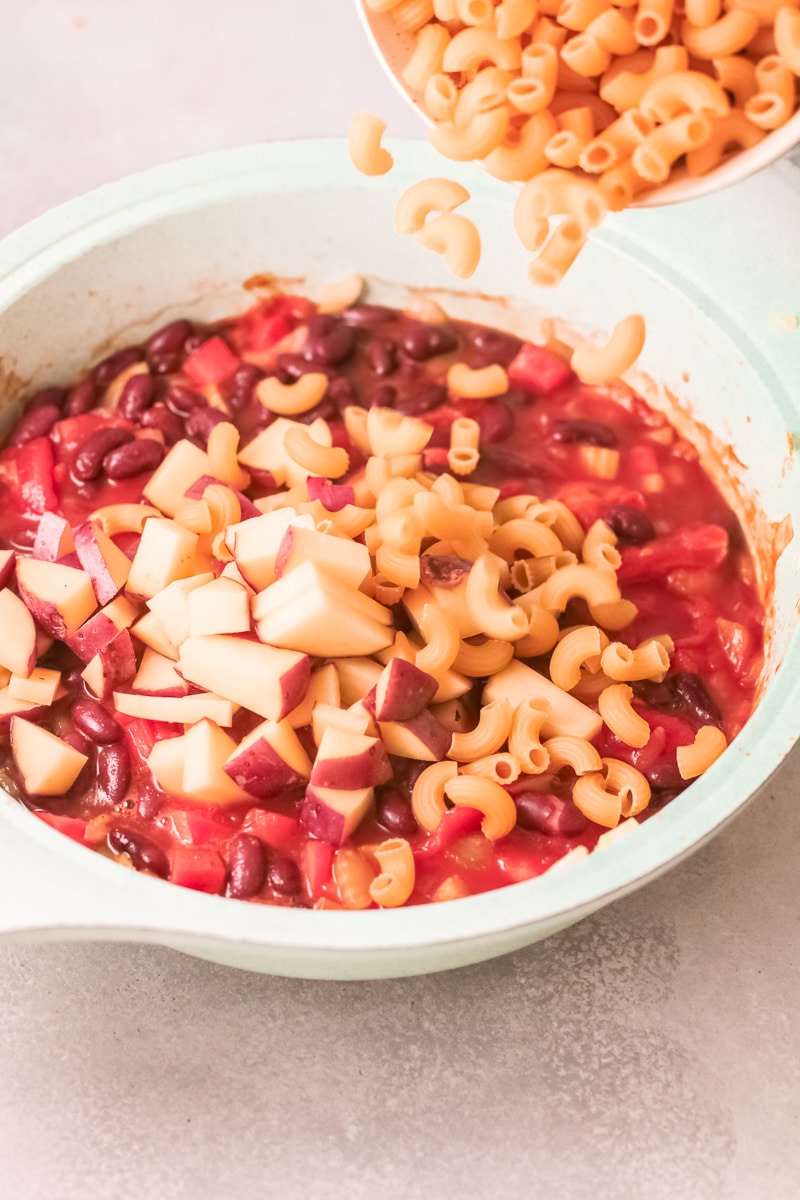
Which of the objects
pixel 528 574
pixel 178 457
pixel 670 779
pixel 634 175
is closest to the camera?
pixel 634 175

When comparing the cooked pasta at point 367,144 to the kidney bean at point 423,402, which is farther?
the kidney bean at point 423,402

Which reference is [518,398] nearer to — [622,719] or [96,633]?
[622,719]

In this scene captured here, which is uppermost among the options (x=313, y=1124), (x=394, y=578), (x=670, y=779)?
(x=394, y=578)

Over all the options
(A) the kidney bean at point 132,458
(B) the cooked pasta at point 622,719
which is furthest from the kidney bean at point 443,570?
(A) the kidney bean at point 132,458

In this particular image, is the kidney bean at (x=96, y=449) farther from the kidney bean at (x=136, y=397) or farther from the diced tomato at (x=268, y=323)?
the diced tomato at (x=268, y=323)

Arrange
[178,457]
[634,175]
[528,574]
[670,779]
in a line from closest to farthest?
[634,175]
[670,779]
[528,574]
[178,457]

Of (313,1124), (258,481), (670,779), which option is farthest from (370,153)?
(313,1124)

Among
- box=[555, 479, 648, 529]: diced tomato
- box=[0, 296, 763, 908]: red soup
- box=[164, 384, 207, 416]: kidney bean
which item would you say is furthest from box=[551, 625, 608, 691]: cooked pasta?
box=[164, 384, 207, 416]: kidney bean

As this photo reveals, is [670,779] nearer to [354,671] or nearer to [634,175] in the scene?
[354,671]
